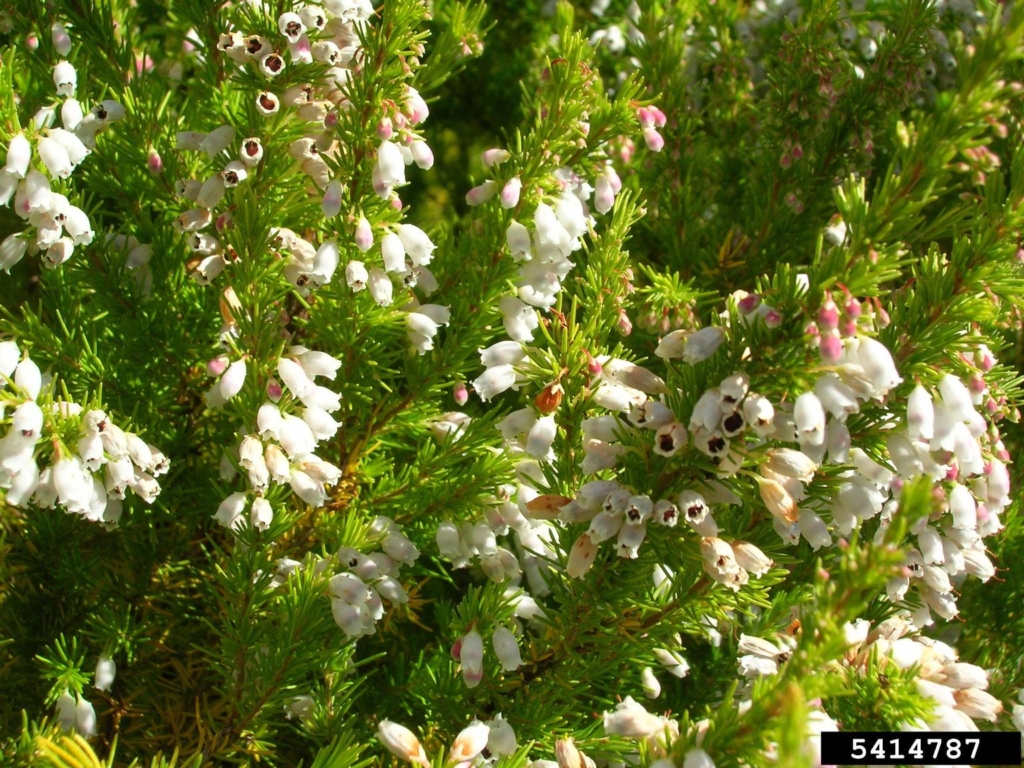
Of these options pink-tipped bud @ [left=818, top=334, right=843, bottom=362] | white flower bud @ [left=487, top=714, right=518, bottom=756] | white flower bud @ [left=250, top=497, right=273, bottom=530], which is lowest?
white flower bud @ [left=487, top=714, right=518, bottom=756]

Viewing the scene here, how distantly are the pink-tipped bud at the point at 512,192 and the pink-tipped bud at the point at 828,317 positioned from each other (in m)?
0.56

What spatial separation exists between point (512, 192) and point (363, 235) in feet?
0.78

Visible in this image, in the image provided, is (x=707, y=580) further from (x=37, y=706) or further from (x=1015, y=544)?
(x=37, y=706)

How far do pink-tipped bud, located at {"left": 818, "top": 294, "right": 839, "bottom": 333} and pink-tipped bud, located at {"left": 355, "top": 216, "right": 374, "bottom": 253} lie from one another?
70 centimetres

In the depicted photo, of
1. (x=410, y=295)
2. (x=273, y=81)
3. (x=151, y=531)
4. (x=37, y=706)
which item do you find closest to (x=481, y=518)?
(x=410, y=295)

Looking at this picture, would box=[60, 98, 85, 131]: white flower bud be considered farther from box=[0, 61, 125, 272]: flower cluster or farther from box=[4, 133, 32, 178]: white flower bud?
box=[4, 133, 32, 178]: white flower bud

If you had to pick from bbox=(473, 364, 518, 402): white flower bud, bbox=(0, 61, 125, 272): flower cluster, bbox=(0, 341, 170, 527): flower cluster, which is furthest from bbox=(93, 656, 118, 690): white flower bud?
bbox=(473, 364, 518, 402): white flower bud

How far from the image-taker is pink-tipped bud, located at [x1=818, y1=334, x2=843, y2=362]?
3.22ft

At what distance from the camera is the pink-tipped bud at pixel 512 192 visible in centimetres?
139

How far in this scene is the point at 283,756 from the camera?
1662 millimetres

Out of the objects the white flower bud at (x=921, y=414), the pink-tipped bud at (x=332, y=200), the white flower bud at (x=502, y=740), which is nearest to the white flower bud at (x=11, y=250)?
the pink-tipped bud at (x=332, y=200)

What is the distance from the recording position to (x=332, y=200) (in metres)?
1.38

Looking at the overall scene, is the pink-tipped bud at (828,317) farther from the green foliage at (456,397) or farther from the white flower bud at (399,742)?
the white flower bud at (399,742)

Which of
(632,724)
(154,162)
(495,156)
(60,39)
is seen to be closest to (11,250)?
(154,162)
